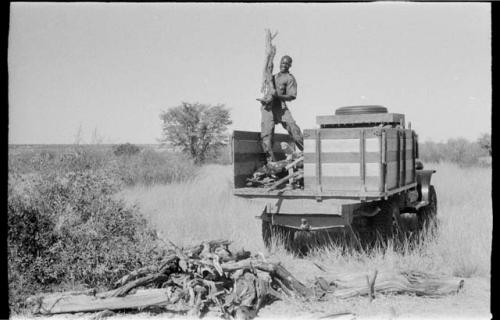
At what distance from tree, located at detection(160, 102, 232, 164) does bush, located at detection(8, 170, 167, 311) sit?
2016 cm

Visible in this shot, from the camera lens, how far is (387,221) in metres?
7.51

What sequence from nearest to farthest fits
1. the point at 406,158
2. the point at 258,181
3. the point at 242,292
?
the point at 242,292, the point at 258,181, the point at 406,158

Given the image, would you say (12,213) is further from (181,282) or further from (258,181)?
(258,181)

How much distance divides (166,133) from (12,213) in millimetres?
21664

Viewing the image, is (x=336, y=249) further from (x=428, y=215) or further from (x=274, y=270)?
(x=428, y=215)

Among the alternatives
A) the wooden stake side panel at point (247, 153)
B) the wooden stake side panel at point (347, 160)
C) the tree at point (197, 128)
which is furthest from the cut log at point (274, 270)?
the tree at point (197, 128)

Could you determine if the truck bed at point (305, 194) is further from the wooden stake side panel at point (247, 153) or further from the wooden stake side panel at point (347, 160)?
the wooden stake side panel at point (247, 153)

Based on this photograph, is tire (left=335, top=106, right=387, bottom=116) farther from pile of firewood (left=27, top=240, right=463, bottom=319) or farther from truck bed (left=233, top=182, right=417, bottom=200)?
pile of firewood (left=27, top=240, right=463, bottom=319)

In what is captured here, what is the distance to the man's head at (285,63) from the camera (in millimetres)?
7578

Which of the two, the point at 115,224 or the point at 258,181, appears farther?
the point at 258,181

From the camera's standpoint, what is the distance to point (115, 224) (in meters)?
6.54

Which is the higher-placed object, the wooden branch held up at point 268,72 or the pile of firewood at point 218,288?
the wooden branch held up at point 268,72
